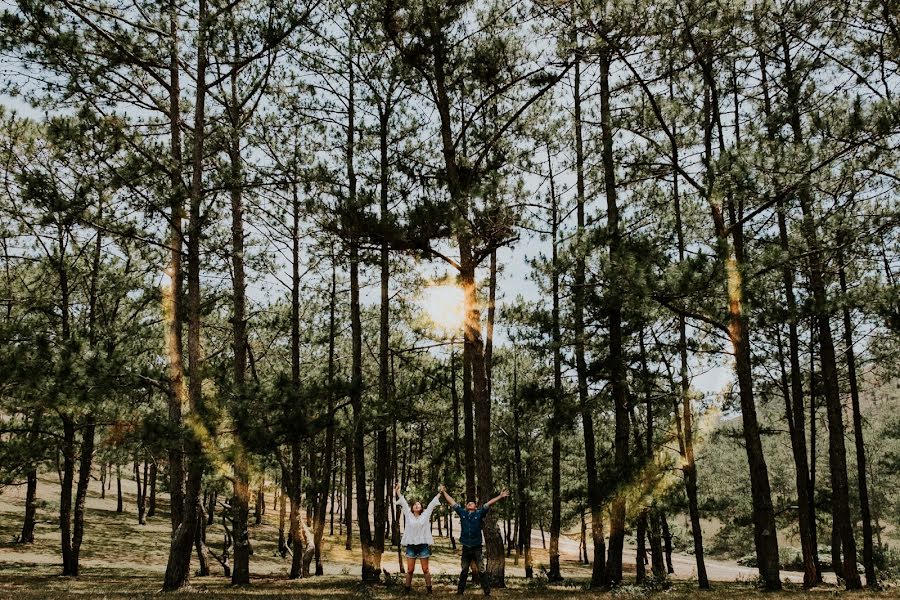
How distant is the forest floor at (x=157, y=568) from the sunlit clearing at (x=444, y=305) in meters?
5.95

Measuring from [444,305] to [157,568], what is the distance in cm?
1644

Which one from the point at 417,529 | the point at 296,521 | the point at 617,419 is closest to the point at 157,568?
the point at 296,521

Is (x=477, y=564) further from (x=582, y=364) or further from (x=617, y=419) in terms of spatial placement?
(x=582, y=364)

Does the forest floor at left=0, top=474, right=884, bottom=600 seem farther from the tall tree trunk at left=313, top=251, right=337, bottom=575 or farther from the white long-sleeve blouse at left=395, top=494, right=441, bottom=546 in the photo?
the tall tree trunk at left=313, top=251, right=337, bottom=575

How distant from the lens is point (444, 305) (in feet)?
47.8

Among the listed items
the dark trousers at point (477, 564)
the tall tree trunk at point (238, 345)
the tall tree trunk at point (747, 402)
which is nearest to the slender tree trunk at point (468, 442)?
the dark trousers at point (477, 564)

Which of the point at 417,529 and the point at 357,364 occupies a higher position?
the point at 357,364

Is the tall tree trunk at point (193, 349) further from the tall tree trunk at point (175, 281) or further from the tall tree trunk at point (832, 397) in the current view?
the tall tree trunk at point (832, 397)

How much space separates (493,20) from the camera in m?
10.8

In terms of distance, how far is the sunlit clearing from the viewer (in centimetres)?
1311

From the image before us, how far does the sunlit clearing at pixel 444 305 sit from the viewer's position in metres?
13.1

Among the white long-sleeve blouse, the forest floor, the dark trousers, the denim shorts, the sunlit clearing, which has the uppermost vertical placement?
the sunlit clearing

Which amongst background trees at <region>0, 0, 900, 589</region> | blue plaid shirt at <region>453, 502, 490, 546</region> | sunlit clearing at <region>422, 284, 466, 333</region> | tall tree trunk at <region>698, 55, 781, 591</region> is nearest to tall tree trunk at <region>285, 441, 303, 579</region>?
background trees at <region>0, 0, 900, 589</region>

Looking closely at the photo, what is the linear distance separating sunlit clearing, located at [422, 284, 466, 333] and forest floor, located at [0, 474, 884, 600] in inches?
234
